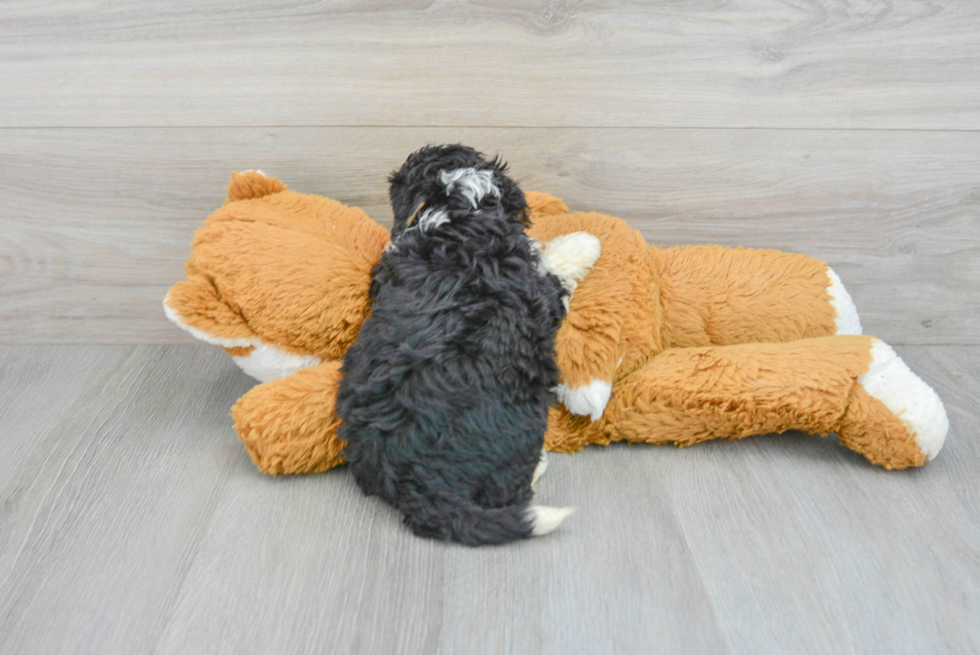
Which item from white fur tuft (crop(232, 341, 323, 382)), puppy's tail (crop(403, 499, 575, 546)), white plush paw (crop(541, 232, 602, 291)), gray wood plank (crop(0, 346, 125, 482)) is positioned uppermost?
white plush paw (crop(541, 232, 602, 291))

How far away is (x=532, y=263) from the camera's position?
89 cm

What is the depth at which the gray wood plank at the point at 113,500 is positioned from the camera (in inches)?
28.6

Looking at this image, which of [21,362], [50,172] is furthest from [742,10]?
[21,362]

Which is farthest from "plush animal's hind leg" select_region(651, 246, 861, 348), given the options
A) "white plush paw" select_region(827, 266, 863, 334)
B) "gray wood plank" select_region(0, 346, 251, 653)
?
"gray wood plank" select_region(0, 346, 251, 653)

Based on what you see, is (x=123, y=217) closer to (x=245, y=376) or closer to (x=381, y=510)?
(x=245, y=376)

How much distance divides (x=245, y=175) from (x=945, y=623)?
3.33ft

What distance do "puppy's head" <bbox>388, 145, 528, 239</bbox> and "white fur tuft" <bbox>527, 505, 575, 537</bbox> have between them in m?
0.35

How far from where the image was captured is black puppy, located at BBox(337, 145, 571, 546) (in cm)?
80

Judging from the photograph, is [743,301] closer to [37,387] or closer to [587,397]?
[587,397]

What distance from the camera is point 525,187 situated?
1.17 meters

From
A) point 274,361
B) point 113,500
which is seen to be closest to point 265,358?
point 274,361

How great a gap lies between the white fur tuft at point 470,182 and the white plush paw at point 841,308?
1.84ft

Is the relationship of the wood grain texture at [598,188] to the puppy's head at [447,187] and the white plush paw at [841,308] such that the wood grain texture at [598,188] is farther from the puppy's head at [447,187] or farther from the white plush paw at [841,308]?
the puppy's head at [447,187]

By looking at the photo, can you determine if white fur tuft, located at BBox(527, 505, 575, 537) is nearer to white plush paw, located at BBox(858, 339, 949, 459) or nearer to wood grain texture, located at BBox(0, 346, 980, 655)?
wood grain texture, located at BBox(0, 346, 980, 655)
